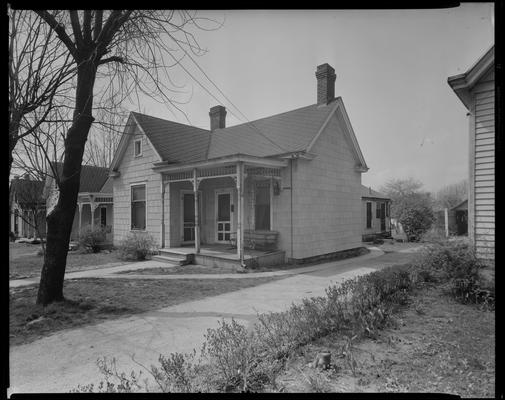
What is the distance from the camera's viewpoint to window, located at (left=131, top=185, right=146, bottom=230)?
15.3 meters

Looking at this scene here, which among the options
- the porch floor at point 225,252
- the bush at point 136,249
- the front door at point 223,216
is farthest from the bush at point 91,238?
the front door at point 223,216

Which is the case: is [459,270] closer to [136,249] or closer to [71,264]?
[136,249]

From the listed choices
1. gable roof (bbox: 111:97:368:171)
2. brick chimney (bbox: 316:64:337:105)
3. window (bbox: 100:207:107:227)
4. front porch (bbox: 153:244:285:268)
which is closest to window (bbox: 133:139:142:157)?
gable roof (bbox: 111:97:368:171)

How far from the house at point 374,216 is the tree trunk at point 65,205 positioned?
1900cm

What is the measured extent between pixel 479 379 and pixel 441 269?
3.54 metres

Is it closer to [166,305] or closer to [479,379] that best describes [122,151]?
[166,305]

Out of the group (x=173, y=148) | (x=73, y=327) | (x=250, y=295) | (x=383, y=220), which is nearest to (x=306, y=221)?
(x=250, y=295)

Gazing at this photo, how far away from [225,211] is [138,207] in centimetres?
489

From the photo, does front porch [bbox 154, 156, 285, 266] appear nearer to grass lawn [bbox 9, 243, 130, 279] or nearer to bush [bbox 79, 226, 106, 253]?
grass lawn [bbox 9, 243, 130, 279]

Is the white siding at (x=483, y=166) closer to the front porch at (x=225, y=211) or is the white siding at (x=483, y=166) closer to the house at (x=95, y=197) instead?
the front porch at (x=225, y=211)

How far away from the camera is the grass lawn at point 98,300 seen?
508 cm

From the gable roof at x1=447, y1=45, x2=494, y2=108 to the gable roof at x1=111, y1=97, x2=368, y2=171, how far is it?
516 centimetres

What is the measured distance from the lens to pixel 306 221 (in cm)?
1190
